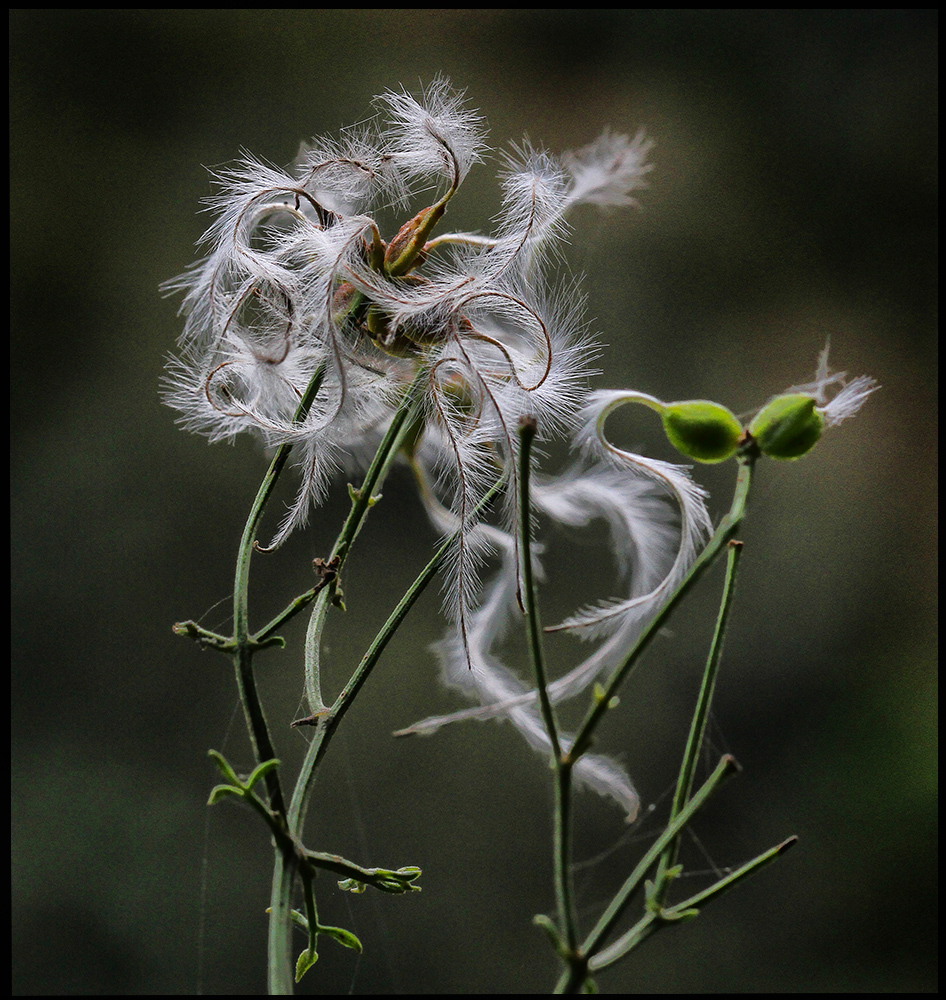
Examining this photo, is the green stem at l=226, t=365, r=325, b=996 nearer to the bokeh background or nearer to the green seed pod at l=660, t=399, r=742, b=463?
the green seed pod at l=660, t=399, r=742, b=463

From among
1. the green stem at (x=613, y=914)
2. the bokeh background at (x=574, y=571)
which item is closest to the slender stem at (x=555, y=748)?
the green stem at (x=613, y=914)

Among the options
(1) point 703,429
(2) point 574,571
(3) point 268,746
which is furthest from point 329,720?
(2) point 574,571

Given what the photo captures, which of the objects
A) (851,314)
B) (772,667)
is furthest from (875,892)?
(851,314)

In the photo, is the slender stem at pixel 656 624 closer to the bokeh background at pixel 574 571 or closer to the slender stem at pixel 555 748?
the slender stem at pixel 555 748

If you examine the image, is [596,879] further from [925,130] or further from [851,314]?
[925,130]

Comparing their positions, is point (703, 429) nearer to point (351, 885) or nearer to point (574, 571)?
point (351, 885)

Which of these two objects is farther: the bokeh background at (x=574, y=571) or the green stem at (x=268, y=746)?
the bokeh background at (x=574, y=571)
